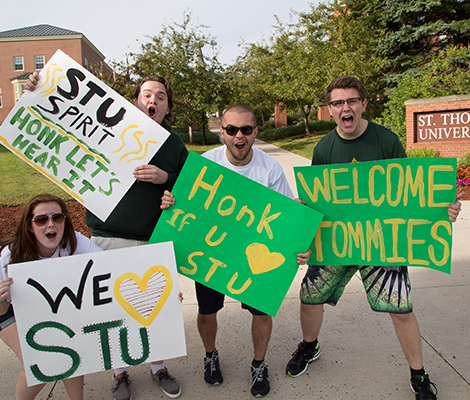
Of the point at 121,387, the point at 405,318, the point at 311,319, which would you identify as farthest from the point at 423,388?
the point at 121,387

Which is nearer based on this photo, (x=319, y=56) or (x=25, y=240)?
(x=25, y=240)

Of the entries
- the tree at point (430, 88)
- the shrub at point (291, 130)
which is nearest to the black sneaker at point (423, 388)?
the tree at point (430, 88)

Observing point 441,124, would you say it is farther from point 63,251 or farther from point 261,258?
point 63,251

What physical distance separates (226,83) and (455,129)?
38.0 feet

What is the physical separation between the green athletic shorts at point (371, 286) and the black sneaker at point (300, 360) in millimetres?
379

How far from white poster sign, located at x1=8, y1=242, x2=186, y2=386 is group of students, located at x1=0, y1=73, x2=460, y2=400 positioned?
0.57ft

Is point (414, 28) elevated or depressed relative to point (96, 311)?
elevated

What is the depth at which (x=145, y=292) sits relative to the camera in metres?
2.08

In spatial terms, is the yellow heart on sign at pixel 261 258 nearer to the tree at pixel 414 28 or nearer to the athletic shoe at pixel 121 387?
the athletic shoe at pixel 121 387

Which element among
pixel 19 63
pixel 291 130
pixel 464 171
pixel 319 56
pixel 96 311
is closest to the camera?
pixel 96 311

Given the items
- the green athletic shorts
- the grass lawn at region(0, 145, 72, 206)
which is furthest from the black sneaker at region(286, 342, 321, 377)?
the grass lawn at region(0, 145, 72, 206)

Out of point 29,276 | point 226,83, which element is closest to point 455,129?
point 29,276

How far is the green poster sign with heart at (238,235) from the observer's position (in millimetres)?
2217

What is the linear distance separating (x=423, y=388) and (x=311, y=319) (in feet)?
2.45
